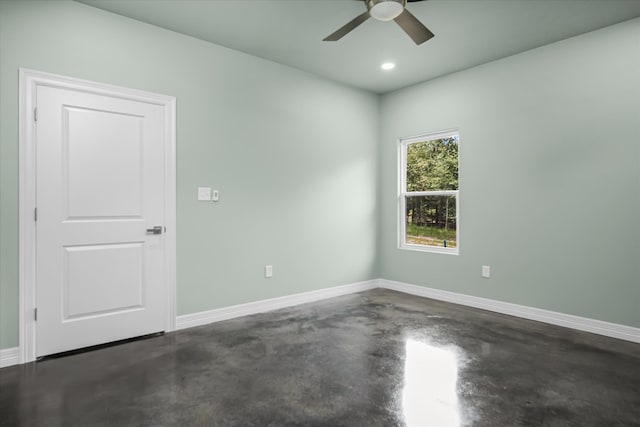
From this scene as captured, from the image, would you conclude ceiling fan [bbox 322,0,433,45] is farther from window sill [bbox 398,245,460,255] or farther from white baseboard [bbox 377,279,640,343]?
white baseboard [bbox 377,279,640,343]

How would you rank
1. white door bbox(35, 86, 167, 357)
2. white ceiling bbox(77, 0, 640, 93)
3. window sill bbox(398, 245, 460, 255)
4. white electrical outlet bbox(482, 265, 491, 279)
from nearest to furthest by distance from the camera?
white door bbox(35, 86, 167, 357) → white ceiling bbox(77, 0, 640, 93) → white electrical outlet bbox(482, 265, 491, 279) → window sill bbox(398, 245, 460, 255)

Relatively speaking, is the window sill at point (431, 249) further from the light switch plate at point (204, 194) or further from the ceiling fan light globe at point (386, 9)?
the ceiling fan light globe at point (386, 9)

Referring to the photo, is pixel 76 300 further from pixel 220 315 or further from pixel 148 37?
pixel 148 37

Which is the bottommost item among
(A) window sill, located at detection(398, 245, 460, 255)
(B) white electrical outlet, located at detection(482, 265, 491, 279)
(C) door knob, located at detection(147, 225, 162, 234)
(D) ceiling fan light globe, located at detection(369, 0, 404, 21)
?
(B) white electrical outlet, located at detection(482, 265, 491, 279)

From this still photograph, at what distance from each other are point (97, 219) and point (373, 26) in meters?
2.89

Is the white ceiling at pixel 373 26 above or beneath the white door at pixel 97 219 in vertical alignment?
above

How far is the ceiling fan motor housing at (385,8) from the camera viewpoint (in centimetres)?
246

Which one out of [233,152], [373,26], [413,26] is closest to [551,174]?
[413,26]

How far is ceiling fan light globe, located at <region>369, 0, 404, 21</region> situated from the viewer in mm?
2459

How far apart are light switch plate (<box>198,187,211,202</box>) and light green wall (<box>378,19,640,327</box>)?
281 cm

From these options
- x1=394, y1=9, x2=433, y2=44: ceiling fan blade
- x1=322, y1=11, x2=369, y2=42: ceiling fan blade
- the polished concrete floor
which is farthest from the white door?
x1=394, y1=9, x2=433, y2=44: ceiling fan blade

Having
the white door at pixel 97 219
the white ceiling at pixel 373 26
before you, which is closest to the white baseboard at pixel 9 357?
the white door at pixel 97 219

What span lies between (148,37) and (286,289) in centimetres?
288

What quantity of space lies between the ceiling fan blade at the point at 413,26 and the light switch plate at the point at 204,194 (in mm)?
2234
